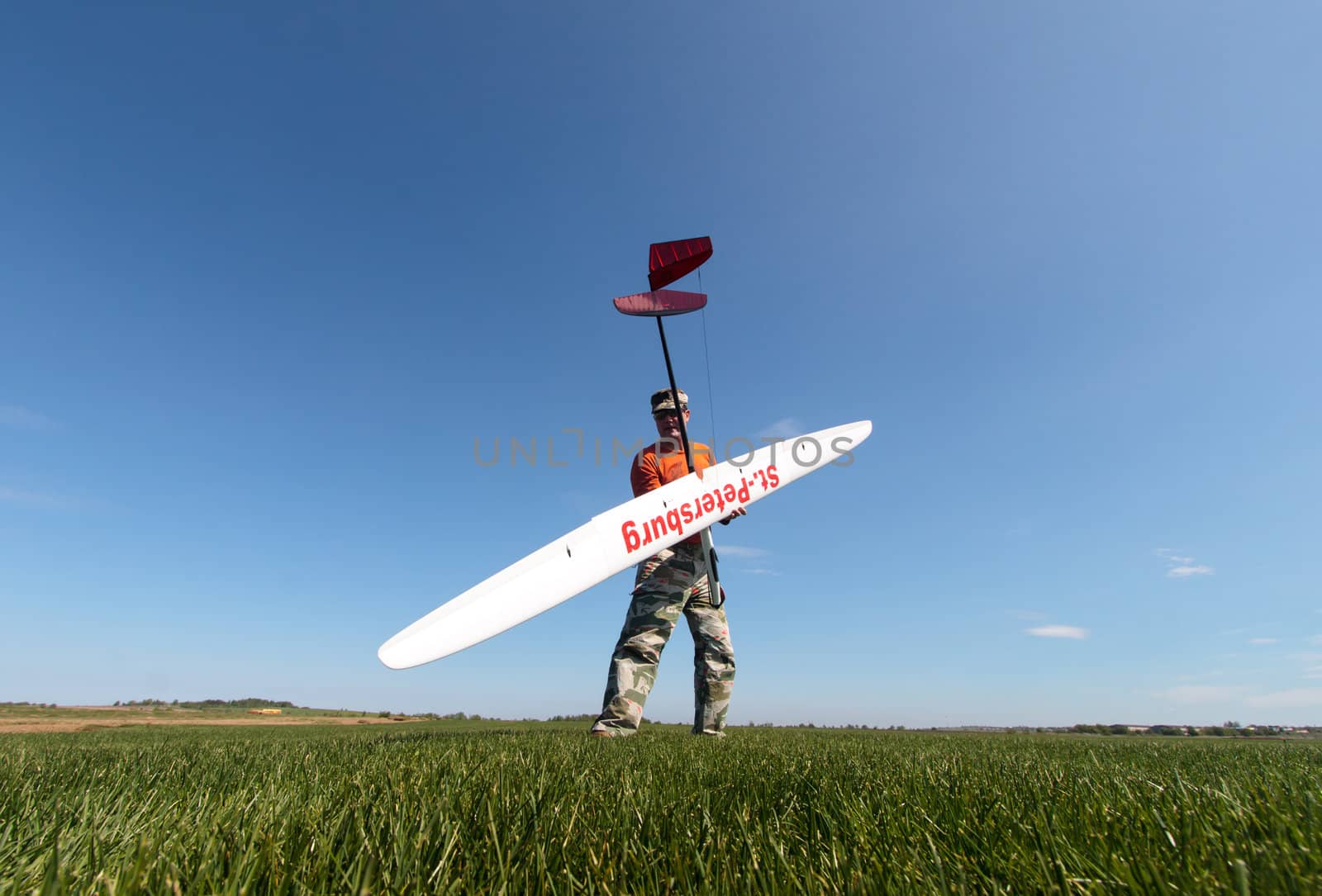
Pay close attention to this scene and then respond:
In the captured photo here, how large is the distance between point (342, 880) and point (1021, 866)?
1106 mm

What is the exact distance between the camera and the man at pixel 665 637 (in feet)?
15.7

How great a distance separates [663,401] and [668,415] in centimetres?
15

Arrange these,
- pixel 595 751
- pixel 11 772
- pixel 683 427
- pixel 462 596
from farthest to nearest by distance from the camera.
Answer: pixel 683 427
pixel 462 596
pixel 595 751
pixel 11 772

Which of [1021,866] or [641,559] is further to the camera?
[641,559]

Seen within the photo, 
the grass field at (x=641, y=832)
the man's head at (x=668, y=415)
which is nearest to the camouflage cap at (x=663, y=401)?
the man's head at (x=668, y=415)

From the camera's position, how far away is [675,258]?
19.5 feet

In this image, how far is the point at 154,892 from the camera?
2.75 ft

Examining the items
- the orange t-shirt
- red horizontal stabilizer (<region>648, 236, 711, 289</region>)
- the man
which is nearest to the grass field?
the man

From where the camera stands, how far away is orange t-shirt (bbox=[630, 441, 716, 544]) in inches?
222

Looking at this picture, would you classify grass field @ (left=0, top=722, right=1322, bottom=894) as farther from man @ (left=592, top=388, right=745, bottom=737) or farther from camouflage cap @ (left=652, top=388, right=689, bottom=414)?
camouflage cap @ (left=652, top=388, right=689, bottom=414)

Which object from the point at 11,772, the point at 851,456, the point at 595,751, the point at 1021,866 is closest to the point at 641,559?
the point at 595,751

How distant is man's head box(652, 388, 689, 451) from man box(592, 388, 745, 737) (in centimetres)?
35

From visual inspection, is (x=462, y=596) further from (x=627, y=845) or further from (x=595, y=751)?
(x=627, y=845)

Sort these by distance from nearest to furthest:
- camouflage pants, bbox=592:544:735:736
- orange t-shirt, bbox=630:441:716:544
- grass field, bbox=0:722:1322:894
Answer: grass field, bbox=0:722:1322:894
camouflage pants, bbox=592:544:735:736
orange t-shirt, bbox=630:441:716:544
